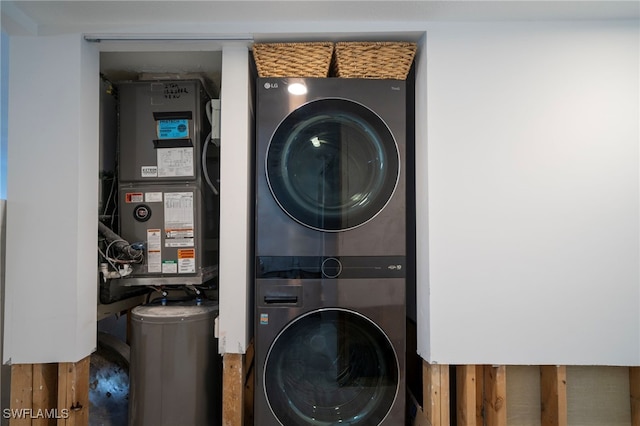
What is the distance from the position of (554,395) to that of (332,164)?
4.77 ft

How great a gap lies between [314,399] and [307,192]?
959 millimetres

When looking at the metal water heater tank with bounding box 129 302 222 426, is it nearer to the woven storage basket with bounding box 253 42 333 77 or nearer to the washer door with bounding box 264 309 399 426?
the washer door with bounding box 264 309 399 426

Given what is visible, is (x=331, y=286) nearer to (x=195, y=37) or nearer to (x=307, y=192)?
(x=307, y=192)

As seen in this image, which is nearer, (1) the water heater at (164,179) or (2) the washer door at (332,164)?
(2) the washer door at (332,164)

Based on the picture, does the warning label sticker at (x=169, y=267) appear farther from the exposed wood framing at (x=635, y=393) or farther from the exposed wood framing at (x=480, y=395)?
the exposed wood framing at (x=635, y=393)

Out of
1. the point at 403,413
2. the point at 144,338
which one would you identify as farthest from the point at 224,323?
the point at 403,413

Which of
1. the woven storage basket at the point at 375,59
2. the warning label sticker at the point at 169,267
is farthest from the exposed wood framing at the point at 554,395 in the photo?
the warning label sticker at the point at 169,267

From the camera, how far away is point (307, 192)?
1473mm

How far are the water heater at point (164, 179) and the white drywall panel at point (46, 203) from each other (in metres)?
0.26

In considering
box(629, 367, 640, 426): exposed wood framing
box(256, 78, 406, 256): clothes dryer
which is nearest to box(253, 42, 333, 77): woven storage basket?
box(256, 78, 406, 256): clothes dryer

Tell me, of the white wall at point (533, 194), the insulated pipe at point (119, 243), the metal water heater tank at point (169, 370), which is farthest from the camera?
the insulated pipe at point (119, 243)

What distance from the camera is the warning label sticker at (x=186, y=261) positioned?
65.6 inches

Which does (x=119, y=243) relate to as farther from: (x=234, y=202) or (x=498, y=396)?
(x=498, y=396)
